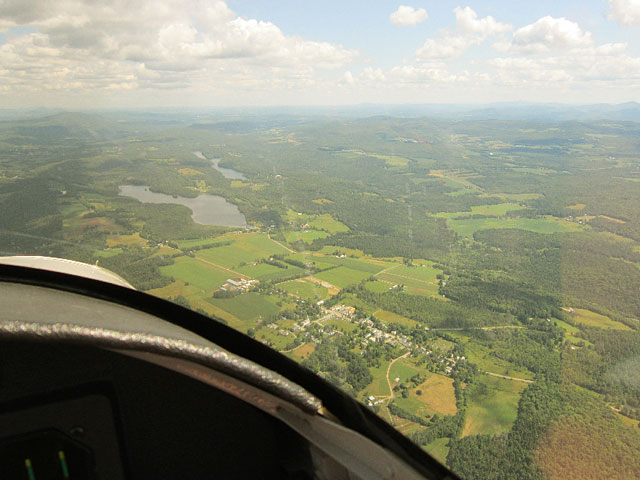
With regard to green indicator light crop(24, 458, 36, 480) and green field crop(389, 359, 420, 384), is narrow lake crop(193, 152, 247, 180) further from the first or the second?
green indicator light crop(24, 458, 36, 480)

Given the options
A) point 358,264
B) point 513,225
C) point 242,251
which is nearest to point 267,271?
point 242,251

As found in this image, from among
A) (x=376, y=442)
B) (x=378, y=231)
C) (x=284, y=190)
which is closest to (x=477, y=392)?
(x=376, y=442)

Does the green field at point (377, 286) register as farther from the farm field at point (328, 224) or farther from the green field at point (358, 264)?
the farm field at point (328, 224)

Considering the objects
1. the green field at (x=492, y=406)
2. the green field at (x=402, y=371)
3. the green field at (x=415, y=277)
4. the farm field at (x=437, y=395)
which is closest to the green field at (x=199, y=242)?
the green field at (x=415, y=277)

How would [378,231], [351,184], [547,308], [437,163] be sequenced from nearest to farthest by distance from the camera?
[547,308] < [378,231] < [351,184] < [437,163]

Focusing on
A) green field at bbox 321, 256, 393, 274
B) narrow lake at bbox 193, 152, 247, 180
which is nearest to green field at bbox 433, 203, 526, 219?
green field at bbox 321, 256, 393, 274

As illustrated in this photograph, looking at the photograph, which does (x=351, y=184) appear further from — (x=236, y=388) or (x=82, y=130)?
(x=236, y=388)
